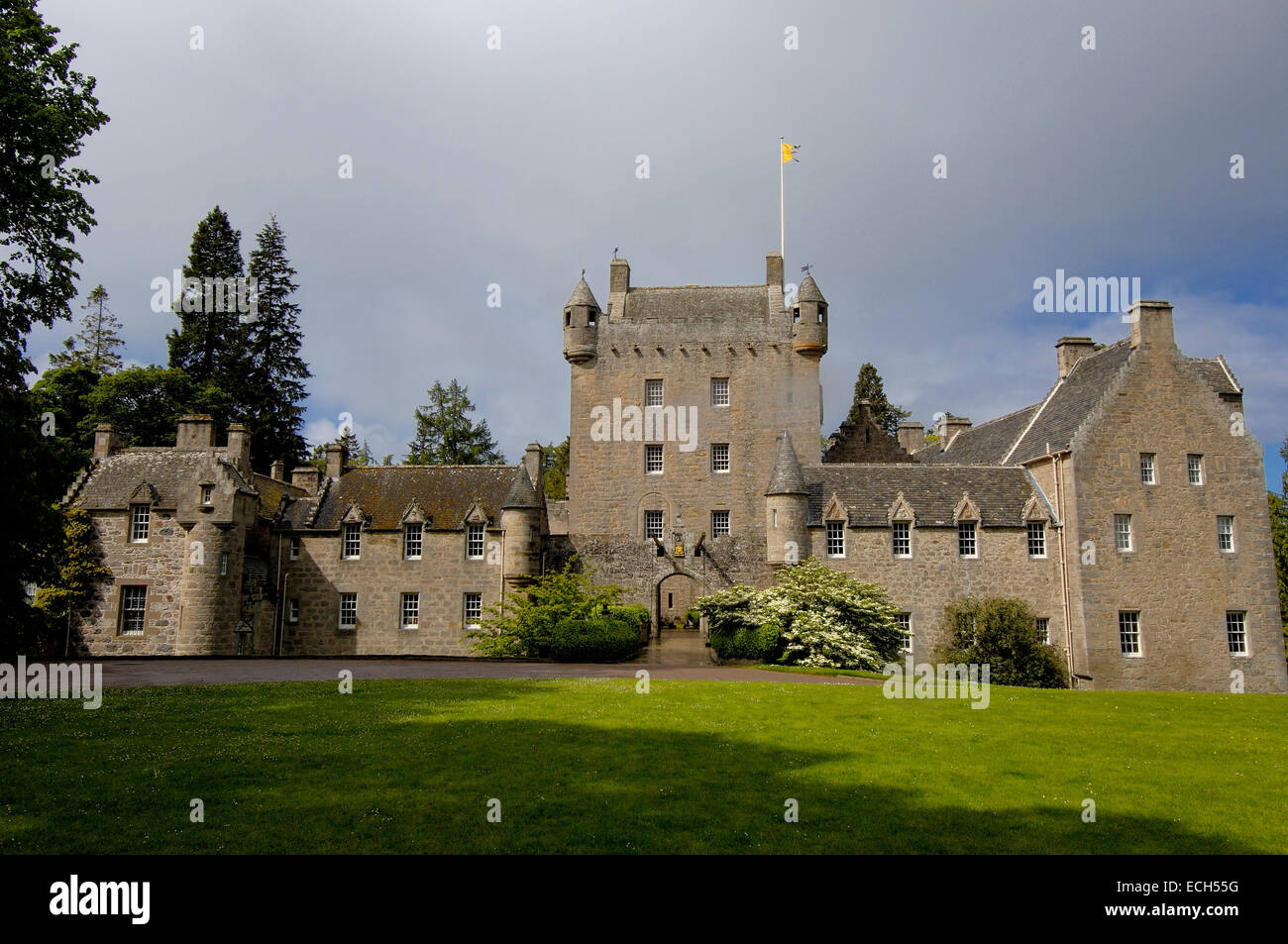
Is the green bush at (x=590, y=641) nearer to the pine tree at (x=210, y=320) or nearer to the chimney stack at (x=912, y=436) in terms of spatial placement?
the chimney stack at (x=912, y=436)

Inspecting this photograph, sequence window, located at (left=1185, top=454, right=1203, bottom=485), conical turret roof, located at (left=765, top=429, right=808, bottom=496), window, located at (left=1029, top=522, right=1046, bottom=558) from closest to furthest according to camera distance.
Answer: window, located at (left=1185, top=454, right=1203, bottom=485), window, located at (left=1029, top=522, right=1046, bottom=558), conical turret roof, located at (left=765, top=429, right=808, bottom=496)

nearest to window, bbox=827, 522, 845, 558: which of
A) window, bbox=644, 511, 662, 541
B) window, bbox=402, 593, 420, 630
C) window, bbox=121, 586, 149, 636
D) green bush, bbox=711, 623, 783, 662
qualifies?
green bush, bbox=711, 623, 783, 662

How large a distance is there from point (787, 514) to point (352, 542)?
1920cm

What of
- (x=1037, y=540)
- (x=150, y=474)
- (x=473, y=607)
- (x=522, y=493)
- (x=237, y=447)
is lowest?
(x=473, y=607)

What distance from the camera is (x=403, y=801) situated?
8.77 m

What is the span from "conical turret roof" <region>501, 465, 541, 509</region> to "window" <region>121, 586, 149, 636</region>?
50.1 feet

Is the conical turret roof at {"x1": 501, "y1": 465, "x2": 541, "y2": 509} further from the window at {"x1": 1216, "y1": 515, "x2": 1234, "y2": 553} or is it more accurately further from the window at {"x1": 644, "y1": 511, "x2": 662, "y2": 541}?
the window at {"x1": 1216, "y1": 515, "x2": 1234, "y2": 553}

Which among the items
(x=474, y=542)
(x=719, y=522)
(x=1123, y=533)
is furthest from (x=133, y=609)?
(x=1123, y=533)

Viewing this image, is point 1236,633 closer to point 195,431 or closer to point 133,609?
point 133,609

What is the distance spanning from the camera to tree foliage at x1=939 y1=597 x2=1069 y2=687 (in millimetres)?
29953

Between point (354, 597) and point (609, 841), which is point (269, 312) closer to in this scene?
point (354, 597)

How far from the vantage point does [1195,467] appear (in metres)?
32.3
